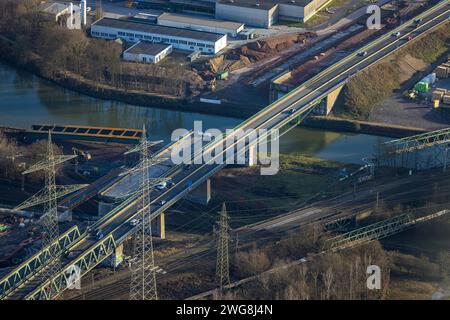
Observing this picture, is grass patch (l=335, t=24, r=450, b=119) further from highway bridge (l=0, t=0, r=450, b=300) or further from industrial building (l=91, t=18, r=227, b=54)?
industrial building (l=91, t=18, r=227, b=54)

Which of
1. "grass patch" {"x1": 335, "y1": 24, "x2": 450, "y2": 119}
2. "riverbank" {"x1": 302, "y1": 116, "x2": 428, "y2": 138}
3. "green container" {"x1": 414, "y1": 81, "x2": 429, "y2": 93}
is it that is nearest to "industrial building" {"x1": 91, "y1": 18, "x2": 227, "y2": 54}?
"grass patch" {"x1": 335, "y1": 24, "x2": 450, "y2": 119}

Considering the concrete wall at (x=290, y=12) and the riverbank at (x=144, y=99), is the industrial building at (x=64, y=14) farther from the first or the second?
the concrete wall at (x=290, y=12)

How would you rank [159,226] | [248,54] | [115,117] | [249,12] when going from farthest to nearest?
[249,12], [248,54], [115,117], [159,226]

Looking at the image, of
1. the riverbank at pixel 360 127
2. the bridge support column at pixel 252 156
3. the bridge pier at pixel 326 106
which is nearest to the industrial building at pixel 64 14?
the bridge pier at pixel 326 106

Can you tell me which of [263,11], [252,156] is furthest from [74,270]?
[263,11]

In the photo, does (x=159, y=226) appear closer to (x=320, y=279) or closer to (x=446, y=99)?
(x=320, y=279)

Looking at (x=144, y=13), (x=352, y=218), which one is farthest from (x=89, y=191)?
(x=144, y=13)

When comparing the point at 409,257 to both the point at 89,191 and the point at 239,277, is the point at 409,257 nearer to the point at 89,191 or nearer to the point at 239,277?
the point at 239,277
